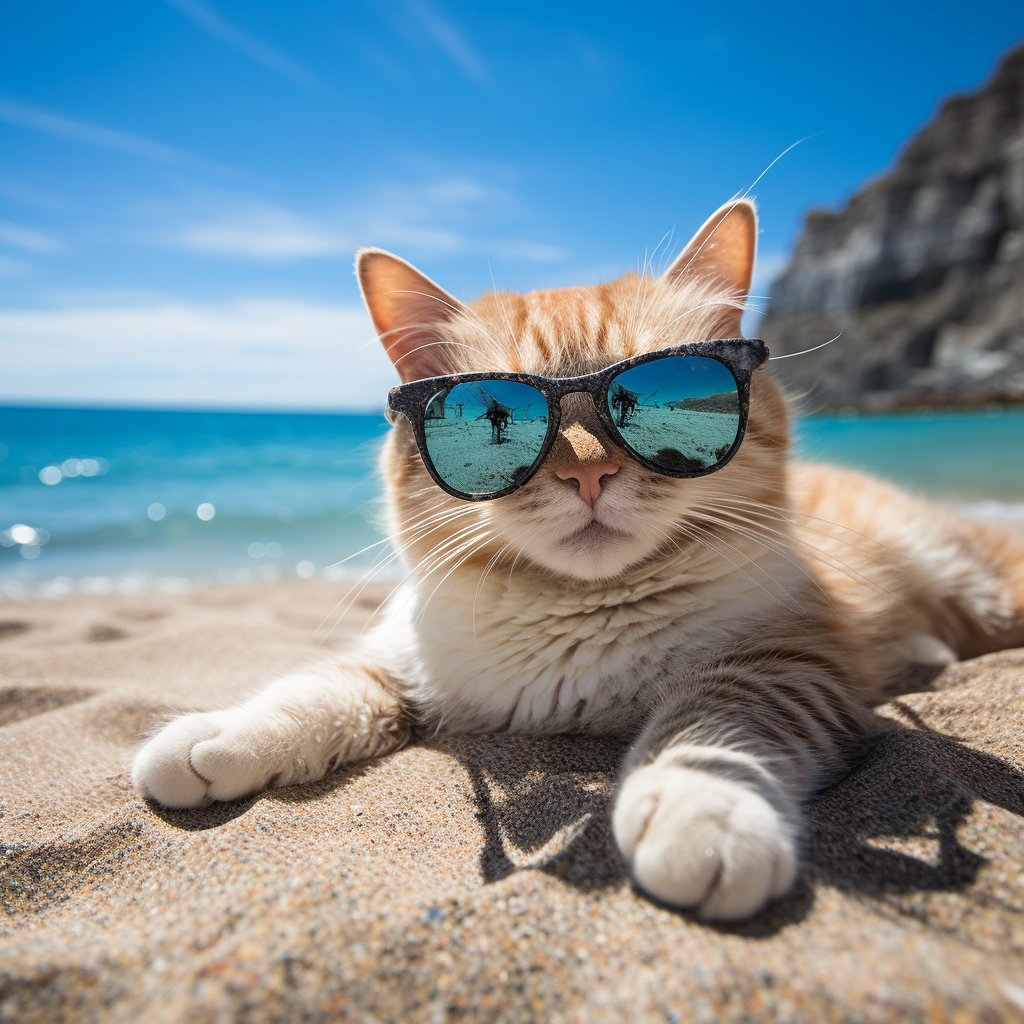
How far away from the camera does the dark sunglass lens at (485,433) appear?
138 centimetres

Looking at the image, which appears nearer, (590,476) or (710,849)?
(710,849)

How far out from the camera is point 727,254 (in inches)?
65.8

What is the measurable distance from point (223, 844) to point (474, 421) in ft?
3.18

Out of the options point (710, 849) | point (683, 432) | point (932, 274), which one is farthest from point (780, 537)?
point (932, 274)

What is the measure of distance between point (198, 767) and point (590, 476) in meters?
1.02

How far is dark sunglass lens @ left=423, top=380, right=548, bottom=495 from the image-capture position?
1.38 m

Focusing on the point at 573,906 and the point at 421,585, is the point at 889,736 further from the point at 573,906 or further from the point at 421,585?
the point at 421,585

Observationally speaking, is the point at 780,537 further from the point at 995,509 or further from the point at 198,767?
the point at 995,509

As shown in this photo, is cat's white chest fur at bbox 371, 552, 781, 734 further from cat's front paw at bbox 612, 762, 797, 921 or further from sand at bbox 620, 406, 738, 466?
cat's front paw at bbox 612, 762, 797, 921

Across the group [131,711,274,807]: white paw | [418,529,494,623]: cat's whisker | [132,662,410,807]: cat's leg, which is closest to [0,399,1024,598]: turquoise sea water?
[418,529,494,623]: cat's whisker

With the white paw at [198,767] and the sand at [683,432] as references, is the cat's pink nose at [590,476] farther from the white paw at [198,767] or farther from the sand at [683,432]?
the white paw at [198,767]

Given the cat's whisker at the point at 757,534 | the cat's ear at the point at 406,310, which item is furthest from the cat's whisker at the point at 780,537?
the cat's ear at the point at 406,310

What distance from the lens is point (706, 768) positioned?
1.01 meters

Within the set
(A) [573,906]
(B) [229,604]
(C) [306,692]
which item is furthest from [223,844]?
(B) [229,604]
